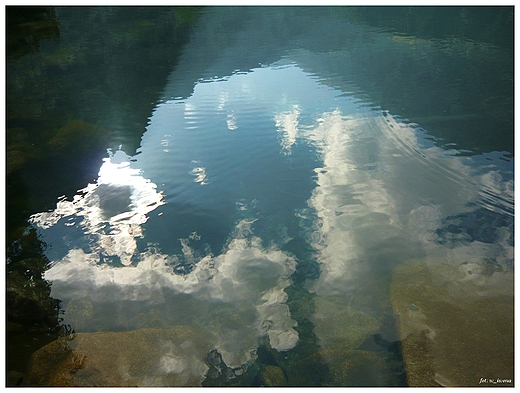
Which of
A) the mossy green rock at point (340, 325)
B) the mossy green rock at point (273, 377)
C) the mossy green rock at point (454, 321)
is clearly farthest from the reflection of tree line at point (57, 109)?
the mossy green rock at point (454, 321)

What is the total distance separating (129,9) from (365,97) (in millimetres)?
29031

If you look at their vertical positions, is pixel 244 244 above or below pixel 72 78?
below

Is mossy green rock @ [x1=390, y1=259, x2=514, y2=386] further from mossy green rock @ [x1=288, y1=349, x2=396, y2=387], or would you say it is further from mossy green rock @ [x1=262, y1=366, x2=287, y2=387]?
mossy green rock @ [x1=262, y1=366, x2=287, y2=387]

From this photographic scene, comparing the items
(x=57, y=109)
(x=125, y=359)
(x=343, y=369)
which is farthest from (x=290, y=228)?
(x=57, y=109)

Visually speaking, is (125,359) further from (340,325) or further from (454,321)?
(454,321)

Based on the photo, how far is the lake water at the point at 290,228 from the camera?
7051 mm

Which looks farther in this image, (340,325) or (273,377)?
(340,325)

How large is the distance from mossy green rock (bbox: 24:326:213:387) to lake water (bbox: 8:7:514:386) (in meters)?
0.04

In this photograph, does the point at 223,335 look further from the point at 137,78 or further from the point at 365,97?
the point at 137,78

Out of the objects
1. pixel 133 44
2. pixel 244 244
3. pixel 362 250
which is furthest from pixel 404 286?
pixel 133 44

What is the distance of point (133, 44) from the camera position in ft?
86.2

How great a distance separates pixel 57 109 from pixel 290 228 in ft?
38.6

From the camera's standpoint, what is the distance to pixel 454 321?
7.25 m

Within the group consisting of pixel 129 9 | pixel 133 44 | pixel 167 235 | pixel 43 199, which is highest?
pixel 129 9
